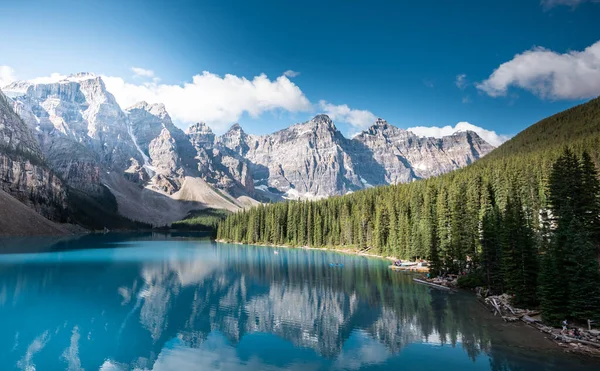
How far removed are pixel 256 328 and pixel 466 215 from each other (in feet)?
141

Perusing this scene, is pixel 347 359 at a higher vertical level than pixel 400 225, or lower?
lower

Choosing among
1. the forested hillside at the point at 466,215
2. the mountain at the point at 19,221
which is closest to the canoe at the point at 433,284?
the forested hillside at the point at 466,215

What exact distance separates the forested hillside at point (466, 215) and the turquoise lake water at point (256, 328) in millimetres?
8192

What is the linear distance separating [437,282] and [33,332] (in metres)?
48.7

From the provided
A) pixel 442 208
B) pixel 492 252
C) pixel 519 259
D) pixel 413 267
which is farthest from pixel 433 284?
pixel 442 208

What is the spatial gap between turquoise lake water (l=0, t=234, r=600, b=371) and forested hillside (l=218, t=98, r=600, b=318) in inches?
323

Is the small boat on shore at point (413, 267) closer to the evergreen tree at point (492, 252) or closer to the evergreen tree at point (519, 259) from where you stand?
the evergreen tree at point (492, 252)

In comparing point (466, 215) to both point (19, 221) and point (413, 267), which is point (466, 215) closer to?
point (413, 267)

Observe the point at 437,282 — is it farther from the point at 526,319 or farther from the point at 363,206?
the point at 363,206

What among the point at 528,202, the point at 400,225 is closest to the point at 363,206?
the point at 400,225

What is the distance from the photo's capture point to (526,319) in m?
33.2

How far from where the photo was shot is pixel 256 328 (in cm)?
3312

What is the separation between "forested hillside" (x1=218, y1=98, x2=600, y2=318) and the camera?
4416 centimetres

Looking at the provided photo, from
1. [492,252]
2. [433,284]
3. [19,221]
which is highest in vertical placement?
[19,221]
